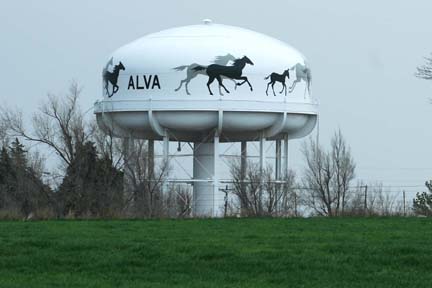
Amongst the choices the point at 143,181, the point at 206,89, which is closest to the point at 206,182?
the point at 143,181

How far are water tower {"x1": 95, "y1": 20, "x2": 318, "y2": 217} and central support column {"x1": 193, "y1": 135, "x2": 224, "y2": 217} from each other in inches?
11.7

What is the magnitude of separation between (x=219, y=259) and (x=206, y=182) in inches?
1131

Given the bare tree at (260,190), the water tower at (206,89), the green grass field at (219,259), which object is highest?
the water tower at (206,89)

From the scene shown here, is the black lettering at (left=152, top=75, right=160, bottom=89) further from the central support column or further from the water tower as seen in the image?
the central support column

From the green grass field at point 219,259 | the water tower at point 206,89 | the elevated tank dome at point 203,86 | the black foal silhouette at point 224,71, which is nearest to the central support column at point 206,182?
the water tower at point 206,89

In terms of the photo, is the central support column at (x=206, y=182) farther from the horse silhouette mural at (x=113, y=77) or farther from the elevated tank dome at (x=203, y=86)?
the horse silhouette mural at (x=113, y=77)

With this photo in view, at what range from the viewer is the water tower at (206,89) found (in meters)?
42.7

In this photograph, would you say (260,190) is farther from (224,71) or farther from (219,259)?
(219,259)

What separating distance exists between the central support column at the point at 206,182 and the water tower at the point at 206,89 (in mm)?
297

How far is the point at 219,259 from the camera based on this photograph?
1736cm

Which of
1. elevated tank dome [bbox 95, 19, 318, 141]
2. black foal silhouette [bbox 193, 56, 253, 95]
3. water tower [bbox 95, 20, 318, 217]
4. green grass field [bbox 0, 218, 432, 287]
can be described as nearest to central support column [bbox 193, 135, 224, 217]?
water tower [bbox 95, 20, 318, 217]

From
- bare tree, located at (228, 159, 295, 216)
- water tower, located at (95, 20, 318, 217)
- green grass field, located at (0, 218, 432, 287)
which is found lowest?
green grass field, located at (0, 218, 432, 287)

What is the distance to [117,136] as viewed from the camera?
45.8 meters

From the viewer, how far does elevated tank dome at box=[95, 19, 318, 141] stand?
140ft
